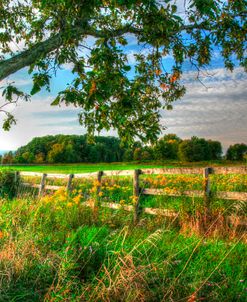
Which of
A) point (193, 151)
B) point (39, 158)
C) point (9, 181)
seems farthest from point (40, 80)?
point (39, 158)

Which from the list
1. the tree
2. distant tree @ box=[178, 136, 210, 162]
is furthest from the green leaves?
distant tree @ box=[178, 136, 210, 162]

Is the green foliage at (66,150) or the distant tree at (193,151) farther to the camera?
the green foliage at (66,150)

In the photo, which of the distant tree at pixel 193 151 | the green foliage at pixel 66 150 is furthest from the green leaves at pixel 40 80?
the green foliage at pixel 66 150

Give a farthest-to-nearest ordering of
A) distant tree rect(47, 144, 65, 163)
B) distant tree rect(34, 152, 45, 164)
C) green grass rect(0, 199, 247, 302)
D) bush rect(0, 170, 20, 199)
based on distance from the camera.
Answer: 1. distant tree rect(47, 144, 65, 163)
2. distant tree rect(34, 152, 45, 164)
3. bush rect(0, 170, 20, 199)
4. green grass rect(0, 199, 247, 302)

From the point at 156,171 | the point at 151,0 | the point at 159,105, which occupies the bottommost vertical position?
the point at 156,171

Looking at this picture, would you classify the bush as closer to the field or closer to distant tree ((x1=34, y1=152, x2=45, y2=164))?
the field

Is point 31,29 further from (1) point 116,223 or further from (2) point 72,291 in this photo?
(2) point 72,291

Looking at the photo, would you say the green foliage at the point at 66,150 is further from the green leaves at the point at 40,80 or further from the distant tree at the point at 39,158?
the green leaves at the point at 40,80

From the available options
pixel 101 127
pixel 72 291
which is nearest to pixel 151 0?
pixel 101 127

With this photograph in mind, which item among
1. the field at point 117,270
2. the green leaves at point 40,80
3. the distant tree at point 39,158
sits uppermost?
the green leaves at point 40,80

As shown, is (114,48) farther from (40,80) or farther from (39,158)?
(39,158)

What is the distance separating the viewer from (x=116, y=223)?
7.79 metres

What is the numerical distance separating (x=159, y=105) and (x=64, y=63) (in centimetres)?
405

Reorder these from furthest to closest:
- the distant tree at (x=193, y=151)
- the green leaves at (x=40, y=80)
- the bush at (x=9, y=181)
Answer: the distant tree at (x=193, y=151)
the bush at (x=9, y=181)
the green leaves at (x=40, y=80)
